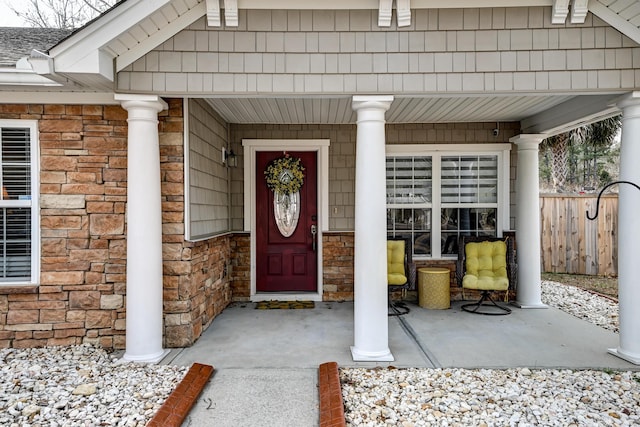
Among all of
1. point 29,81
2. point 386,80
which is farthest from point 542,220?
point 29,81

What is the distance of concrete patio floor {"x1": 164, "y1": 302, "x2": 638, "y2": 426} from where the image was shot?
290cm

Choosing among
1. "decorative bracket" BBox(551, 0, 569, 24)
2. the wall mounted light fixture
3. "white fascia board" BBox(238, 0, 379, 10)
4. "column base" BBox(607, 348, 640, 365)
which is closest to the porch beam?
"decorative bracket" BBox(551, 0, 569, 24)

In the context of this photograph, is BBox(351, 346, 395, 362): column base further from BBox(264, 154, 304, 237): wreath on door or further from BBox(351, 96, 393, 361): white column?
BBox(264, 154, 304, 237): wreath on door

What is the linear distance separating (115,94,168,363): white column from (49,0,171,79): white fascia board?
417mm

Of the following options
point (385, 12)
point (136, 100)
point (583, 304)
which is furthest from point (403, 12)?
point (583, 304)

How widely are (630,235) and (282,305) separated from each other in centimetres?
399

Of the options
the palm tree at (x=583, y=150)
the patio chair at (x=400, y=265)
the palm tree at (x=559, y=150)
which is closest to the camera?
the patio chair at (x=400, y=265)

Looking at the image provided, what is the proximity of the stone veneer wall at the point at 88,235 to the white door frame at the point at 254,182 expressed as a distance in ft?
6.29

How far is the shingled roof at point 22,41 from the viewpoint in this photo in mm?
3816

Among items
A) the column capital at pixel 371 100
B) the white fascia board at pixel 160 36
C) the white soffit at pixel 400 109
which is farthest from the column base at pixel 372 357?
the white fascia board at pixel 160 36

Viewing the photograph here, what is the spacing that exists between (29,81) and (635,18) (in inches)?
206

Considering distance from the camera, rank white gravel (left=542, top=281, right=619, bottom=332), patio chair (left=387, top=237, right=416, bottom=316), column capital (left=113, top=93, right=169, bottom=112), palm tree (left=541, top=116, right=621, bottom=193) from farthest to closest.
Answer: palm tree (left=541, top=116, right=621, bottom=193)
patio chair (left=387, top=237, right=416, bottom=316)
white gravel (left=542, top=281, right=619, bottom=332)
column capital (left=113, top=93, right=169, bottom=112)

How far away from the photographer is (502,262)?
5.46m

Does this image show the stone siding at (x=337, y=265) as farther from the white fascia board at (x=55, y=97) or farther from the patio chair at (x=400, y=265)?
the white fascia board at (x=55, y=97)
